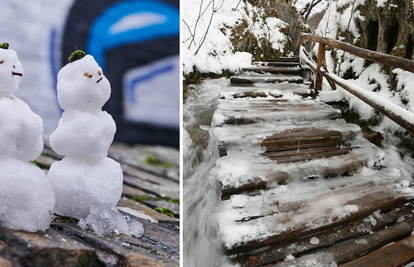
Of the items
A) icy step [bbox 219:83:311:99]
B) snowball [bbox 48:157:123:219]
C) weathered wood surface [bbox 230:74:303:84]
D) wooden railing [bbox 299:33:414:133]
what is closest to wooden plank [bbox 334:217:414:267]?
wooden railing [bbox 299:33:414:133]

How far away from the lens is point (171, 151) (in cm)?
397

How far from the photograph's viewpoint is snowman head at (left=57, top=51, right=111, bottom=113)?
3.87 feet

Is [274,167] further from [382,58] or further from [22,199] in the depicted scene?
[22,199]

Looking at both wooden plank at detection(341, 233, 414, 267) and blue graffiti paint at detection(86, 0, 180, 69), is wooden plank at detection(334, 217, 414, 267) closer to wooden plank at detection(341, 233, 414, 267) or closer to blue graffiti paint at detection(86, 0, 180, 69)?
wooden plank at detection(341, 233, 414, 267)

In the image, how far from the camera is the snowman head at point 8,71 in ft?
3.38

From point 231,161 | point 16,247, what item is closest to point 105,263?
point 16,247

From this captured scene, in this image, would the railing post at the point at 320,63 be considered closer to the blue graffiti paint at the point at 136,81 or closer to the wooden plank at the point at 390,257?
the blue graffiti paint at the point at 136,81

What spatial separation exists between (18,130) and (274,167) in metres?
1.70

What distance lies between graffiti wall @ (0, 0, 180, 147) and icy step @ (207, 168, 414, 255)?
7.80 ft

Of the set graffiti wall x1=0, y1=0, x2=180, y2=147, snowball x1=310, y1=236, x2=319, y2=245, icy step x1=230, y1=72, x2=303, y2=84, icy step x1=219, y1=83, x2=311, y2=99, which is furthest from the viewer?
icy step x1=230, y1=72, x2=303, y2=84

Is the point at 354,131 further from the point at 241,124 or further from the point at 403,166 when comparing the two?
the point at 241,124

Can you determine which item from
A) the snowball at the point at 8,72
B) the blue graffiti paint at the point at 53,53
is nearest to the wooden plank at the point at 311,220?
the snowball at the point at 8,72

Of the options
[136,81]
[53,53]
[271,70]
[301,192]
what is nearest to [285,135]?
[301,192]

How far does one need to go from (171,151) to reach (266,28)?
5.35 m
